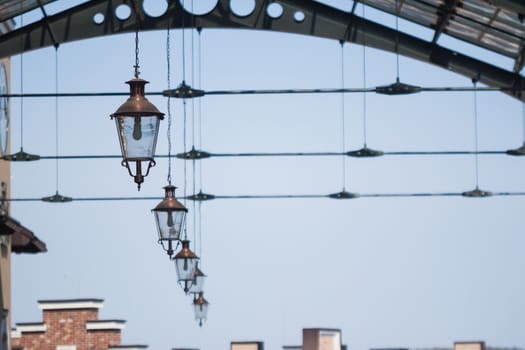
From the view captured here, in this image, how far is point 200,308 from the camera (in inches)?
1116

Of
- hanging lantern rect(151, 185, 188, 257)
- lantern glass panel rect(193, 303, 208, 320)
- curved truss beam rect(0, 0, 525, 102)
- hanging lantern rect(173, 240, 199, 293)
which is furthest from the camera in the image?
lantern glass panel rect(193, 303, 208, 320)

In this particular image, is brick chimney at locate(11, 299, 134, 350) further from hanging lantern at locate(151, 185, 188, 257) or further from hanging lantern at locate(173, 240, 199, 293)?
hanging lantern at locate(151, 185, 188, 257)

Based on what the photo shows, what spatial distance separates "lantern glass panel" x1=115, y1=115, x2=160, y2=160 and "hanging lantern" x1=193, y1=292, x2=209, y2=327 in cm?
1465

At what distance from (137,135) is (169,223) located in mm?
4753

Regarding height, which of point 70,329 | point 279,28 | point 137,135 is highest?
point 279,28

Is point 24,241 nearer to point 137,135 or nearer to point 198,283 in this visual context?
point 198,283

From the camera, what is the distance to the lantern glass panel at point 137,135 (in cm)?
1348

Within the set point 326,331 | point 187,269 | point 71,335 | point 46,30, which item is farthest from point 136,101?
point 71,335

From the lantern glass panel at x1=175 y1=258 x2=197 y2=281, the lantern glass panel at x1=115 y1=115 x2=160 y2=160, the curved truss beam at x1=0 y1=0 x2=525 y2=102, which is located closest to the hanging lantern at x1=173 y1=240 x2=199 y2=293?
the lantern glass panel at x1=175 y1=258 x2=197 y2=281

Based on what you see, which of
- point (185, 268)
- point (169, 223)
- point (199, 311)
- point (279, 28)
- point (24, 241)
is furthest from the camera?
point (24, 241)

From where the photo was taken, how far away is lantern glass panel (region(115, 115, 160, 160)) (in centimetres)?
1348

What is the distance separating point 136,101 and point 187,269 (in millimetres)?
9717

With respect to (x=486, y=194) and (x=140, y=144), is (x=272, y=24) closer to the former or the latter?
(x=486, y=194)

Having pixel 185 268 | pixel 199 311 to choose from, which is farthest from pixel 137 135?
pixel 199 311
